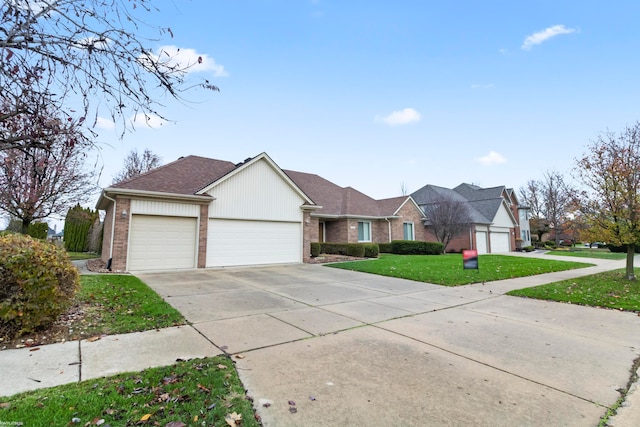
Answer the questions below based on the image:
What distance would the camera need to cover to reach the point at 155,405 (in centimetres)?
263

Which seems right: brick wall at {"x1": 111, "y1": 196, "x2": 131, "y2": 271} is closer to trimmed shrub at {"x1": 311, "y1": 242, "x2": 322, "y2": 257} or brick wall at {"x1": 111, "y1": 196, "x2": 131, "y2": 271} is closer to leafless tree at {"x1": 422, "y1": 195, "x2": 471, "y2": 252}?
trimmed shrub at {"x1": 311, "y1": 242, "x2": 322, "y2": 257}

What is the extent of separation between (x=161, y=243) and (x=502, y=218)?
30.5m

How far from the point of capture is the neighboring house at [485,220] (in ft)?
90.8

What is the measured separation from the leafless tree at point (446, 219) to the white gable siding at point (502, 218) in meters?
6.82

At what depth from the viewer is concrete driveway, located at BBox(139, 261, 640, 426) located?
2.72 metres

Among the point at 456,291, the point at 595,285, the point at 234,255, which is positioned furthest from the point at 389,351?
the point at 234,255

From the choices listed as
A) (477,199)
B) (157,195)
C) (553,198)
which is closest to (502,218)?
(477,199)

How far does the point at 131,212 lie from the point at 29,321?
7.98 meters

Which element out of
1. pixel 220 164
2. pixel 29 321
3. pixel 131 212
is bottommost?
pixel 29 321

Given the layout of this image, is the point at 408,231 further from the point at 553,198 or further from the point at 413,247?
the point at 553,198

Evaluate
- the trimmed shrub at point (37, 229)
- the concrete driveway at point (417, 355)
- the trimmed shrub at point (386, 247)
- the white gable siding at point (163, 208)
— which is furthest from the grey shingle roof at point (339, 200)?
the trimmed shrub at point (37, 229)

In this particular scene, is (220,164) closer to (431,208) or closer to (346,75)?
(346,75)

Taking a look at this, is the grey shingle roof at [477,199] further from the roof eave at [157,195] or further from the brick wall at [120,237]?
the brick wall at [120,237]

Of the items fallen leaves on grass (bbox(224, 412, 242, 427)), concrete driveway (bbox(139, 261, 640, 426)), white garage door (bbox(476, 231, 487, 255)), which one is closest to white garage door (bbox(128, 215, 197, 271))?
concrete driveway (bbox(139, 261, 640, 426))
